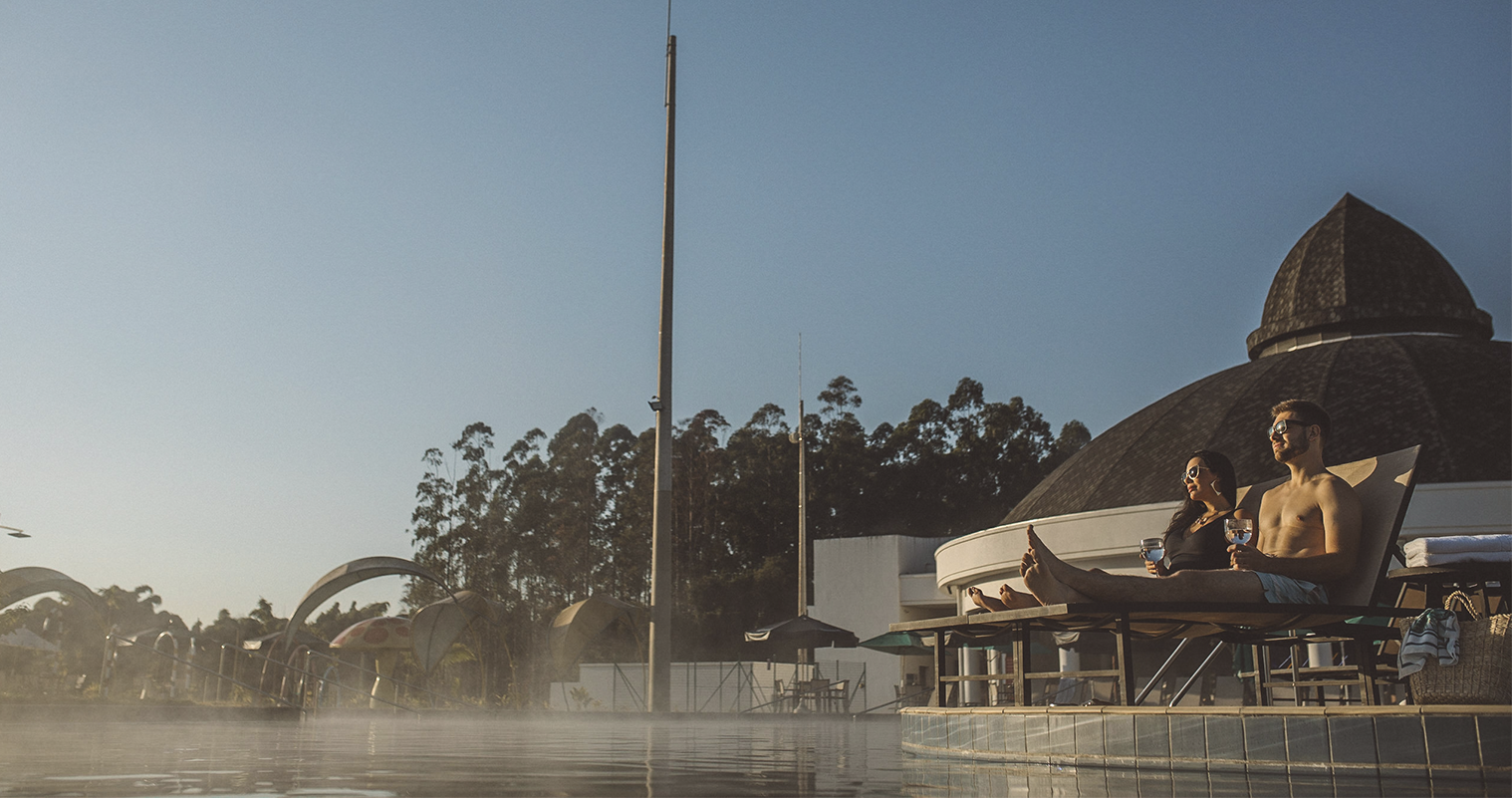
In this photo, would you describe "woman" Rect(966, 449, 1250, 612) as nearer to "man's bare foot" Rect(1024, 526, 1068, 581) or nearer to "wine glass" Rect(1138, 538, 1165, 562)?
"wine glass" Rect(1138, 538, 1165, 562)

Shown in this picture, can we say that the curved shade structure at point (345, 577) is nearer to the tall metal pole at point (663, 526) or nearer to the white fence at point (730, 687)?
the tall metal pole at point (663, 526)

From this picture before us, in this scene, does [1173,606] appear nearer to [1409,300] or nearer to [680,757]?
[680,757]

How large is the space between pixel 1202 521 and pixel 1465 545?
112cm

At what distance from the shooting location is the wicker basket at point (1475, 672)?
3.87m

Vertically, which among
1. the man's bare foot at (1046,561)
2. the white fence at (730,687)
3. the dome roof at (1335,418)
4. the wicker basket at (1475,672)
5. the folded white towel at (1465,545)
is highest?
the dome roof at (1335,418)

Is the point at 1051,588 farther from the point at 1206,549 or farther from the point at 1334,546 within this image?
the point at 1334,546

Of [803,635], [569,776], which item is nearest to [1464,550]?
[569,776]

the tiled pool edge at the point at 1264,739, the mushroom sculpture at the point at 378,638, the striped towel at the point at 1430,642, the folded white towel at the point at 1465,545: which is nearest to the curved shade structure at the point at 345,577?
the mushroom sculpture at the point at 378,638

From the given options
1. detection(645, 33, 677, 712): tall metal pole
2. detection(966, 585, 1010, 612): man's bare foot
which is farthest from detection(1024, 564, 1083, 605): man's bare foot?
detection(645, 33, 677, 712): tall metal pole

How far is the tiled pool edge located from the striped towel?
0.30 metres

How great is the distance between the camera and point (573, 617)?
2695cm

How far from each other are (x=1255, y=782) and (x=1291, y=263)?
3451 cm

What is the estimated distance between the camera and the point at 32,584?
23141 millimetres

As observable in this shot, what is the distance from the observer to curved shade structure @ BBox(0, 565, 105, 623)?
2275 cm
